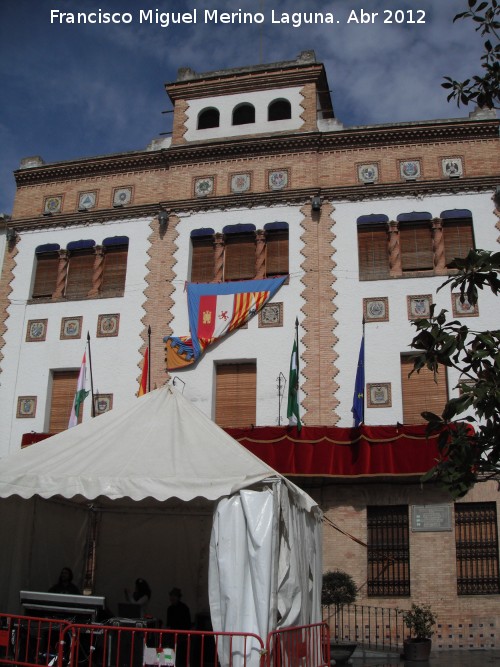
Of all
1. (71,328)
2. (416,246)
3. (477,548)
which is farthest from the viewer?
(71,328)

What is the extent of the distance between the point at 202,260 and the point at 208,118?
5.13 meters

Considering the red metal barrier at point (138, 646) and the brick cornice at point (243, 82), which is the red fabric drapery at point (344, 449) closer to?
the red metal barrier at point (138, 646)

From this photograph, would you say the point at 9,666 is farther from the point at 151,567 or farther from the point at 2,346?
the point at 2,346

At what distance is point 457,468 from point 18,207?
1894cm

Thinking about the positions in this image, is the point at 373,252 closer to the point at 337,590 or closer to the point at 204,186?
the point at 204,186

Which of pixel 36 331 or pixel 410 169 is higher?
pixel 410 169

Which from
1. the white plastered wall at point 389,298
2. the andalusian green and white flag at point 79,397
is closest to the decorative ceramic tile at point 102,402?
the andalusian green and white flag at point 79,397

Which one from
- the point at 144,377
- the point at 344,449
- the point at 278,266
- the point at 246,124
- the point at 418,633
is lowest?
the point at 418,633

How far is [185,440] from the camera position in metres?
10.4

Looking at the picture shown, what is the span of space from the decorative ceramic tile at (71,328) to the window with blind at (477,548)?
11.4 metres

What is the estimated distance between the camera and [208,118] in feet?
74.5

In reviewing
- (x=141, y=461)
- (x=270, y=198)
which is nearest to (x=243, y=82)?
(x=270, y=198)

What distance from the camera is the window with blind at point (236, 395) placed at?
18.9 meters

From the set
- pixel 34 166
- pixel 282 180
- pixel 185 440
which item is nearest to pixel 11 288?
pixel 34 166
